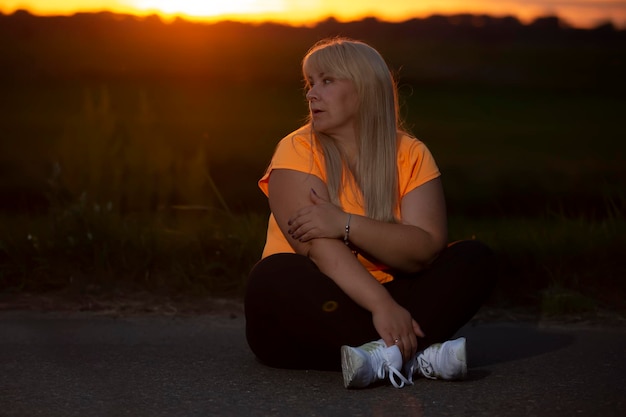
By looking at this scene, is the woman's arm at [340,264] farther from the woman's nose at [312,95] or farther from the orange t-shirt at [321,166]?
the woman's nose at [312,95]

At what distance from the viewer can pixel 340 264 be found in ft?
9.60

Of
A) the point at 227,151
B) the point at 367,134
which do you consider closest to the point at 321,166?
the point at 367,134

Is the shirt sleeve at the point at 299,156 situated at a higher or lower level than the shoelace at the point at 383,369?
higher

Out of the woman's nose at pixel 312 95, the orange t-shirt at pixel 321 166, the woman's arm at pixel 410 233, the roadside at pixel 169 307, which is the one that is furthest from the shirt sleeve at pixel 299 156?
the roadside at pixel 169 307

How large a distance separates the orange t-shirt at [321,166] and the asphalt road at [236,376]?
0.40m

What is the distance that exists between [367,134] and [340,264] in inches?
18.3

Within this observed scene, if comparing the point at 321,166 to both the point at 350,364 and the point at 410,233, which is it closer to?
the point at 410,233

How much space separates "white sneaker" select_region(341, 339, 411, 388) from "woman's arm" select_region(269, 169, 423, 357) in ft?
0.15

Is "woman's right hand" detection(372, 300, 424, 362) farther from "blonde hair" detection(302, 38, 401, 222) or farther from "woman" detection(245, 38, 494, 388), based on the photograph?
"blonde hair" detection(302, 38, 401, 222)

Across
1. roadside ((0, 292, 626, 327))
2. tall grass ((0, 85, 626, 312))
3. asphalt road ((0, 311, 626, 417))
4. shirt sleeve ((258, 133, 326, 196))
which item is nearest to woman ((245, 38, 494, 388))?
shirt sleeve ((258, 133, 326, 196))

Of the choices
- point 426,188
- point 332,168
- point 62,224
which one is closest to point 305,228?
point 332,168

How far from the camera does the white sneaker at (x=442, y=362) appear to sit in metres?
2.90

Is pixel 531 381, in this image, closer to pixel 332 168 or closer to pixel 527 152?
pixel 332 168

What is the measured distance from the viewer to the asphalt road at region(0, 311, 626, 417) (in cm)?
266
